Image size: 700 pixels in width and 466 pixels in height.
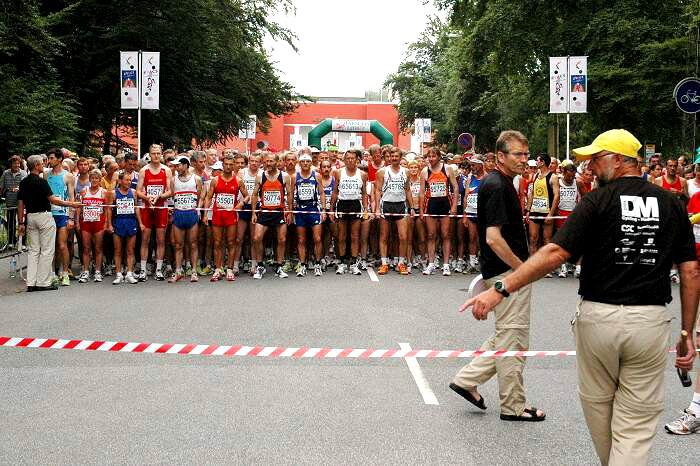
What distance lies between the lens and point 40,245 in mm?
14539

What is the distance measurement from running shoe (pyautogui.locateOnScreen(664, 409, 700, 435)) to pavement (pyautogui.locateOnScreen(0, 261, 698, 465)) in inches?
3.8

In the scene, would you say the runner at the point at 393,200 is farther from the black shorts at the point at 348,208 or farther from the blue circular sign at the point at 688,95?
the blue circular sign at the point at 688,95

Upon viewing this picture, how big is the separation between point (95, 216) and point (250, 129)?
82.1ft

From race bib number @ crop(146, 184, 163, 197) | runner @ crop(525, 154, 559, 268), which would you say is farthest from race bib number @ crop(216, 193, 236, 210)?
runner @ crop(525, 154, 559, 268)

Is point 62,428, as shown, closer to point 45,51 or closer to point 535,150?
point 45,51

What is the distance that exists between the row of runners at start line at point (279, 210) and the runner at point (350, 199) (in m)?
0.02

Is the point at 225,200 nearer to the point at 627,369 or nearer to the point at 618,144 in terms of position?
the point at 618,144

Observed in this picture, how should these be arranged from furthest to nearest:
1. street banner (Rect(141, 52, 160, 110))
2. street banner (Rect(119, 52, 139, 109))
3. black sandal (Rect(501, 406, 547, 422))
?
street banner (Rect(141, 52, 160, 110)), street banner (Rect(119, 52, 139, 109)), black sandal (Rect(501, 406, 547, 422))

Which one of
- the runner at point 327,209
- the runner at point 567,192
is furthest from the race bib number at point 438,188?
the runner at point 567,192

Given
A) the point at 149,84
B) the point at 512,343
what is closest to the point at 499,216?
the point at 512,343

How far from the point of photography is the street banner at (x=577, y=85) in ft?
79.0

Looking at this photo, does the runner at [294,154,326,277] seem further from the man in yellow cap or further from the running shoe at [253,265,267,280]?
the man in yellow cap

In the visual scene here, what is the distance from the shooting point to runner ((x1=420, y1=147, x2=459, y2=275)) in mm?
16844

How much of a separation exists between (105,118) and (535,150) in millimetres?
29485
